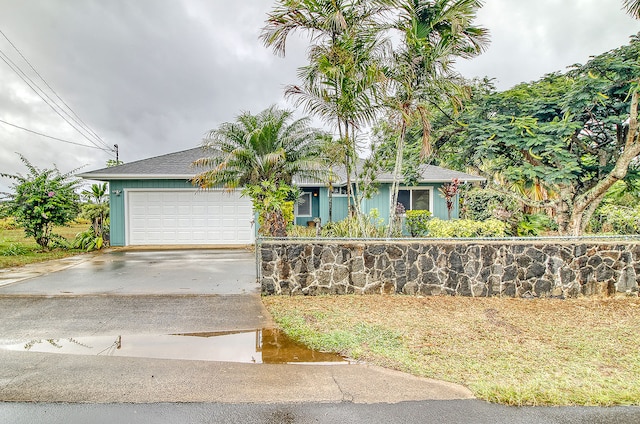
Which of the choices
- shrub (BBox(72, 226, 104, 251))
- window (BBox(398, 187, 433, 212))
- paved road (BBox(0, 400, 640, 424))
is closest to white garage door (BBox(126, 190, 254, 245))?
shrub (BBox(72, 226, 104, 251))

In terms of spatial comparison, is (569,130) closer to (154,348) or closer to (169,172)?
(154,348)

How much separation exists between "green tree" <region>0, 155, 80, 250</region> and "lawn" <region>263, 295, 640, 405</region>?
10.2 metres

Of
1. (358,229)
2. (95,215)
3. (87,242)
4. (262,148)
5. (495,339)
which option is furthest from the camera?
(95,215)

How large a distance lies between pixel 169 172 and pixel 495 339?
1299 centimetres

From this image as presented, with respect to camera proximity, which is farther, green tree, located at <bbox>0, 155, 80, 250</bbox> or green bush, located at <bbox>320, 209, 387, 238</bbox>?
green tree, located at <bbox>0, 155, 80, 250</bbox>

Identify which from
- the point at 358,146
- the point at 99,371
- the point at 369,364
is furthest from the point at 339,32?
the point at 99,371

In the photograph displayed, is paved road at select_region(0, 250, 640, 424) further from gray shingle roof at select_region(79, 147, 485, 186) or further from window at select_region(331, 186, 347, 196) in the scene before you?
window at select_region(331, 186, 347, 196)

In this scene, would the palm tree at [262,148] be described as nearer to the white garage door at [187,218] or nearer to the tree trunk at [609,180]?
the white garage door at [187,218]

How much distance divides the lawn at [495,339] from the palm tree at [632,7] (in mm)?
6501

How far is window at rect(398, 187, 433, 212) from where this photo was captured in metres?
15.2

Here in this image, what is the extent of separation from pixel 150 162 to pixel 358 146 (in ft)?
34.5

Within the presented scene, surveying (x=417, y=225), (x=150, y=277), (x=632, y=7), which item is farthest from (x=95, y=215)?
(x=632, y=7)

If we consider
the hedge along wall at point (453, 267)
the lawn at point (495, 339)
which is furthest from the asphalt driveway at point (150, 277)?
the lawn at point (495, 339)

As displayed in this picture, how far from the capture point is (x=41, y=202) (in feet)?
40.3
